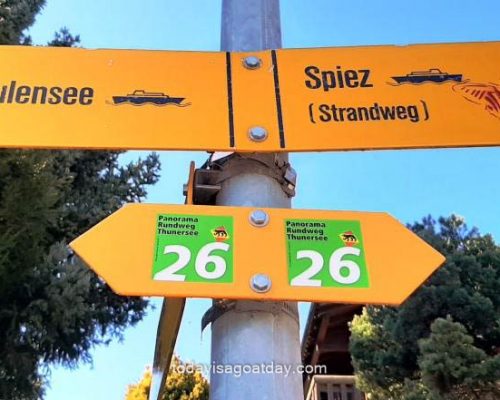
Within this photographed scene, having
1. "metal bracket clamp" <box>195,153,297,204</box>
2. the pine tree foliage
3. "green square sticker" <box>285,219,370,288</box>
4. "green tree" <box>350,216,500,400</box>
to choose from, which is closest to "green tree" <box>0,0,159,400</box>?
the pine tree foliage

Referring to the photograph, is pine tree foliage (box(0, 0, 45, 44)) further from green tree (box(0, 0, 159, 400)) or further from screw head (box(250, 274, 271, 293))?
screw head (box(250, 274, 271, 293))

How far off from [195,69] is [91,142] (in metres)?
0.55

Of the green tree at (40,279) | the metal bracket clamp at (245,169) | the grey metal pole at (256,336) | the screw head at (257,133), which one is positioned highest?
the green tree at (40,279)

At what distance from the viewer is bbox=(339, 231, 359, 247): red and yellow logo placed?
2.14m

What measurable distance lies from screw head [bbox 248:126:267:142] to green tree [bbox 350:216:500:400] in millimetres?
9392

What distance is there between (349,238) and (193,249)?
53 cm

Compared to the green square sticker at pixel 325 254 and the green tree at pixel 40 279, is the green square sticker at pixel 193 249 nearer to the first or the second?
the green square sticker at pixel 325 254

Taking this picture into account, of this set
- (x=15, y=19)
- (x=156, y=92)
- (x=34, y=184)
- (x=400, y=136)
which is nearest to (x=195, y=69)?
(x=156, y=92)

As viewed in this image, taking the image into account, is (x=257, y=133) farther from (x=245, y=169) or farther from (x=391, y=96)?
(x=391, y=96)

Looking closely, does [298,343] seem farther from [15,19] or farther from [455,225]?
[455,225]

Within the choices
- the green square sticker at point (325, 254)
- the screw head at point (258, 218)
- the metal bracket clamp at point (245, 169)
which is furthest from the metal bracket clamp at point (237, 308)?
the metal bracket clamp at point (245, 169)

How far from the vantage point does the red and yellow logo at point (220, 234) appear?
208 cm

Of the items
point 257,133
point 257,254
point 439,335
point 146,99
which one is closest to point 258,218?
point 257,254

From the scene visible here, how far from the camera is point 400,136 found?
242cm
